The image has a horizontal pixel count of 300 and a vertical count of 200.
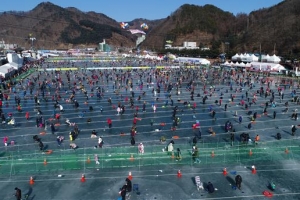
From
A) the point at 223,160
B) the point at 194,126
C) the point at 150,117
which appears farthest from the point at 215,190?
the point at 150,117

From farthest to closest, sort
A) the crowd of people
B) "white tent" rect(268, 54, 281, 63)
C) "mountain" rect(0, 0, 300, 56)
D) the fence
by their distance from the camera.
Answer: "mountain" rect(0, 0, 300, 56) → "white tent" rect(268, 54, 281, 63) → the crowd of people → the fence

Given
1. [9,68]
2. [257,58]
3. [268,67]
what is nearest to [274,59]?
[257,58]

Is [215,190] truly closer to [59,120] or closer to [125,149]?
[125,149]

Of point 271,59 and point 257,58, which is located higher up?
point 257,58

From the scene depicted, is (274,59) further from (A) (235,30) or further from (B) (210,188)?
(A) (235,30)

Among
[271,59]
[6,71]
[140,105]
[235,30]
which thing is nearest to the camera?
[140,105]

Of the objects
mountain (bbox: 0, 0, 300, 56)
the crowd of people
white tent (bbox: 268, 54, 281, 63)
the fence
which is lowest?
the fence

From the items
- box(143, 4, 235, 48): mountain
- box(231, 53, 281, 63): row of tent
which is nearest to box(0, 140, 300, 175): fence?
box(231, 53, 281, 63): row of tent

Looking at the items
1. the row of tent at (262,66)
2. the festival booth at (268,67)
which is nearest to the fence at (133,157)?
the festival booth at (268,67)

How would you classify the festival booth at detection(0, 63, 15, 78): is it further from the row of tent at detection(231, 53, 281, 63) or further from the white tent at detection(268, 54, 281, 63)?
the white tent at detection(268, 54, 281, 63)
